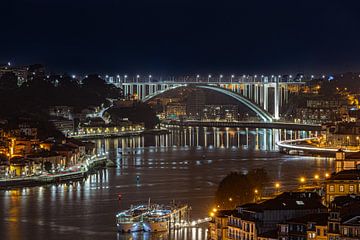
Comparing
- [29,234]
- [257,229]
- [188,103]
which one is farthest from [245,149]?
[188,103]

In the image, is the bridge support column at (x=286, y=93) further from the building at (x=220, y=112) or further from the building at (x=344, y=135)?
the building at (x=344, y=135)

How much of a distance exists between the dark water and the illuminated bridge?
10741 millimetres

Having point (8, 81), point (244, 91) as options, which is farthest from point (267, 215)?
point (244, 91)

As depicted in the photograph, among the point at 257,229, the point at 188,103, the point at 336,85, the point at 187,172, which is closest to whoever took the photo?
the point at 257,229

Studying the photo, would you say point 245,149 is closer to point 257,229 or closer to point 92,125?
point 92,125

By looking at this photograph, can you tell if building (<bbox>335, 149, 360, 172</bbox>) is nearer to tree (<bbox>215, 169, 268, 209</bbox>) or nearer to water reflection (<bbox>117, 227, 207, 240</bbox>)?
tree (<bbox>215, 169, 268, 209</bbox>)

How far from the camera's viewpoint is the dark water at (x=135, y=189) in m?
14.3

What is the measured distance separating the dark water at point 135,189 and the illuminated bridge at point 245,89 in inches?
423

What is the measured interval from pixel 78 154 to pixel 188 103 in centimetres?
2800

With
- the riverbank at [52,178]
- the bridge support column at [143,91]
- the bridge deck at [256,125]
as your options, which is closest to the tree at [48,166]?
the riverbank at [52,178]

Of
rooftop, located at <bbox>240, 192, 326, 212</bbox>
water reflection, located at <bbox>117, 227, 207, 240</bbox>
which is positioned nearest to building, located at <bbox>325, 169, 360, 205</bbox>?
rooftop, located at <bbox>240, 192, 326, 212</bbox>

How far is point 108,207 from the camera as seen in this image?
52.6ft

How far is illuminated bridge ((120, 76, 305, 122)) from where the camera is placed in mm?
39969

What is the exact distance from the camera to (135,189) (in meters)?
18.3
